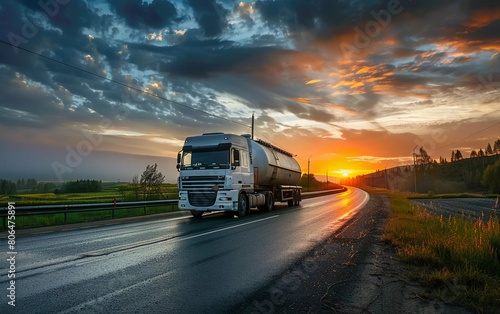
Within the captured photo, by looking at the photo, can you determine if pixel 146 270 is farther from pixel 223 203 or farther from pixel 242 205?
pixel 242 205

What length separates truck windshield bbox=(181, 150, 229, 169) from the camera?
51.3ft

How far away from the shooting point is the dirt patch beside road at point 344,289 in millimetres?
4055

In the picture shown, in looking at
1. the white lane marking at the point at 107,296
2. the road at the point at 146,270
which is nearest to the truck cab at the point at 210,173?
the road at the point at 146,270

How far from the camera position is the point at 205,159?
15.9 meters

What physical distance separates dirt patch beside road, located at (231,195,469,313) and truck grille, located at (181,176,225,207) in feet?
27.5

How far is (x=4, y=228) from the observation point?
1277 cm

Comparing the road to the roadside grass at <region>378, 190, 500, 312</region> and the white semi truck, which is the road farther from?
the white semi truck

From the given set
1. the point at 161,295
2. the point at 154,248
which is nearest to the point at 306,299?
the point at 161,295

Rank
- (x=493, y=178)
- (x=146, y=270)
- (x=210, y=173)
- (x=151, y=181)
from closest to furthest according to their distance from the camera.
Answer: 1. (x=146, y=270)
2. (x=210, y=173)
3. (x=151, y=181)
4. (x=493, y=178)

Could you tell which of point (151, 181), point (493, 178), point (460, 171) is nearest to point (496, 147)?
point (460, 171)

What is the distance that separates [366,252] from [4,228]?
12.8 metres

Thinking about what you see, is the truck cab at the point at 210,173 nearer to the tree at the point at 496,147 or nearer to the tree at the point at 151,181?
the tree at the point at 151,181

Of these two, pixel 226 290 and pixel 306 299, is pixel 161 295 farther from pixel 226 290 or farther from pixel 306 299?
pixel 306 299

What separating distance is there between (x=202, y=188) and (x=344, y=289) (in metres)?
11.3
